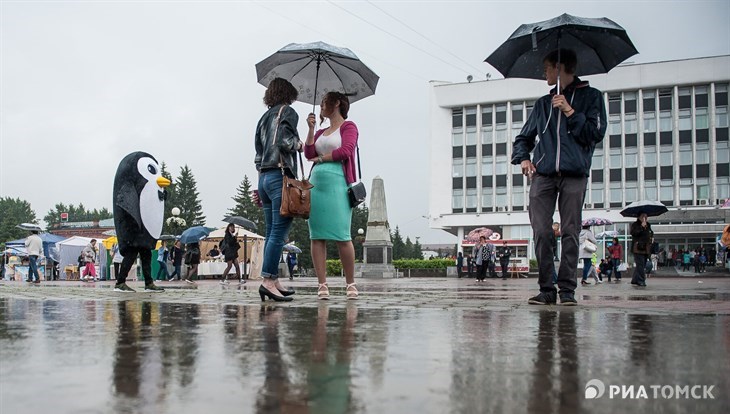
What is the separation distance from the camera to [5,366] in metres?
2.30

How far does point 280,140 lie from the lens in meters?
6.16

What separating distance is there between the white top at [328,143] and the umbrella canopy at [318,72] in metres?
1.63

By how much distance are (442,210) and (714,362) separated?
230ft

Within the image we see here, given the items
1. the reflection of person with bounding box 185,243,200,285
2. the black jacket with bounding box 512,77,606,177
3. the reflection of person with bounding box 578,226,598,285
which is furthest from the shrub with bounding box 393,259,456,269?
the black jacket with bounding box 512,77,606,177

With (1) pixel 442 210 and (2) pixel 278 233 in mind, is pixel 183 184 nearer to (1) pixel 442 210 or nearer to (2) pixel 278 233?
(1) pixel 442 210

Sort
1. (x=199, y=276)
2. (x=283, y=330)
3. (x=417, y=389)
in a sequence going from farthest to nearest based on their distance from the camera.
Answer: (x=199, y=276) < (x=283, y=330) < (x=417, y=389)

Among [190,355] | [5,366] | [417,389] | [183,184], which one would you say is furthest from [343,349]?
[183,184]

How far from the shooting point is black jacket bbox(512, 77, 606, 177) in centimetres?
566

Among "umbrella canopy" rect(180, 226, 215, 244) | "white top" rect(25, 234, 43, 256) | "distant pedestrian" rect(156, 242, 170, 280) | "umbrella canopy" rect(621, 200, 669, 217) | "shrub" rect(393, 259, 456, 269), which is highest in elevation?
"umbrella canopy" rect(621, 200, 669, 217)

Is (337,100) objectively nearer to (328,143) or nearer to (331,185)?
(328,143)

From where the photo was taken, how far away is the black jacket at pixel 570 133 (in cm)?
566

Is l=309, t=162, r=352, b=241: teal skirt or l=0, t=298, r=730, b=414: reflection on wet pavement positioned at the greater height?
l=309, t=162, r=352, b=241: teal skirt

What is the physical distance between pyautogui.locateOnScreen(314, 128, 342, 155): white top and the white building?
199 feet

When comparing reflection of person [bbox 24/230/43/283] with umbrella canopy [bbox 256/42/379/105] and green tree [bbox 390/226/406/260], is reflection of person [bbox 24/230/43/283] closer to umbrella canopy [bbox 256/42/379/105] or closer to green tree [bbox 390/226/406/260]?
umbrella canopy [bbox 256/42/379/105]
